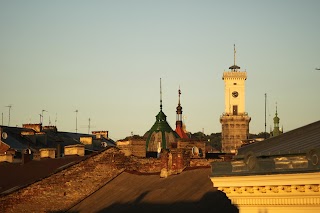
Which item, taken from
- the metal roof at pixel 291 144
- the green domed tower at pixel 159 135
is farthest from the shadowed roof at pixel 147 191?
the metal roof at pixel 291 144

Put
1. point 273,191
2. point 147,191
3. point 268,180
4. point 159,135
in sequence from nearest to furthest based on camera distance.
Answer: point 268,180 < point 273,191 < point 147,191 < point 159,135

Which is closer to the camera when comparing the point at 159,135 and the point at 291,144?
the point at 291,144

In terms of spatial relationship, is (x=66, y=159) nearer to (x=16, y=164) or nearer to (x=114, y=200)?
(x=16, y=164)

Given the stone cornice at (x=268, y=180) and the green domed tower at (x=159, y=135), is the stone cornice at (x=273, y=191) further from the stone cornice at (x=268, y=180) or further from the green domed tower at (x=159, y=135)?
the green domed tower at (x=159, y=135)

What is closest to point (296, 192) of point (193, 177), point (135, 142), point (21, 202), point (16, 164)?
point (193, 177)

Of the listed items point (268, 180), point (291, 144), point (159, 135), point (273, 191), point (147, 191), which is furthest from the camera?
point (159, 135)

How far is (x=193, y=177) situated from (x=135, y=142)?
1251 cm

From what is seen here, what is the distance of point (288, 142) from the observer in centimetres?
2327

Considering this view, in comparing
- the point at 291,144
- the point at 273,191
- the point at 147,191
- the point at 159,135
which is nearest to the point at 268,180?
the point at 273,191

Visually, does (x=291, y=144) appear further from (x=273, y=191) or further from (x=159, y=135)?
(x=159, y=135)

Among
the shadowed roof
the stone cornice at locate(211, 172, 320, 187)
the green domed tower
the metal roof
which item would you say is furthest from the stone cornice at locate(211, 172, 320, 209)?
the green domed tower

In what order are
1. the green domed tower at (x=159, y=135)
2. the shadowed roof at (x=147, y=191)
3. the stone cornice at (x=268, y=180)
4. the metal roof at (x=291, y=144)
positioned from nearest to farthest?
the stone cornice at (x=268, y=180) < the metal roof at (x=291, y=144) < the shadowed roof at (x=147, y=191) < the green domed tower at (x=159, y=135)

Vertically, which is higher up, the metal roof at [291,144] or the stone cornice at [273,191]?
the metal roof at [291,144]

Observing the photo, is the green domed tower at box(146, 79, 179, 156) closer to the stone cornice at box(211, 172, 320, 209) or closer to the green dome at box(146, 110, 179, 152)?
the green dome at box(146, 110, 179, 152)
